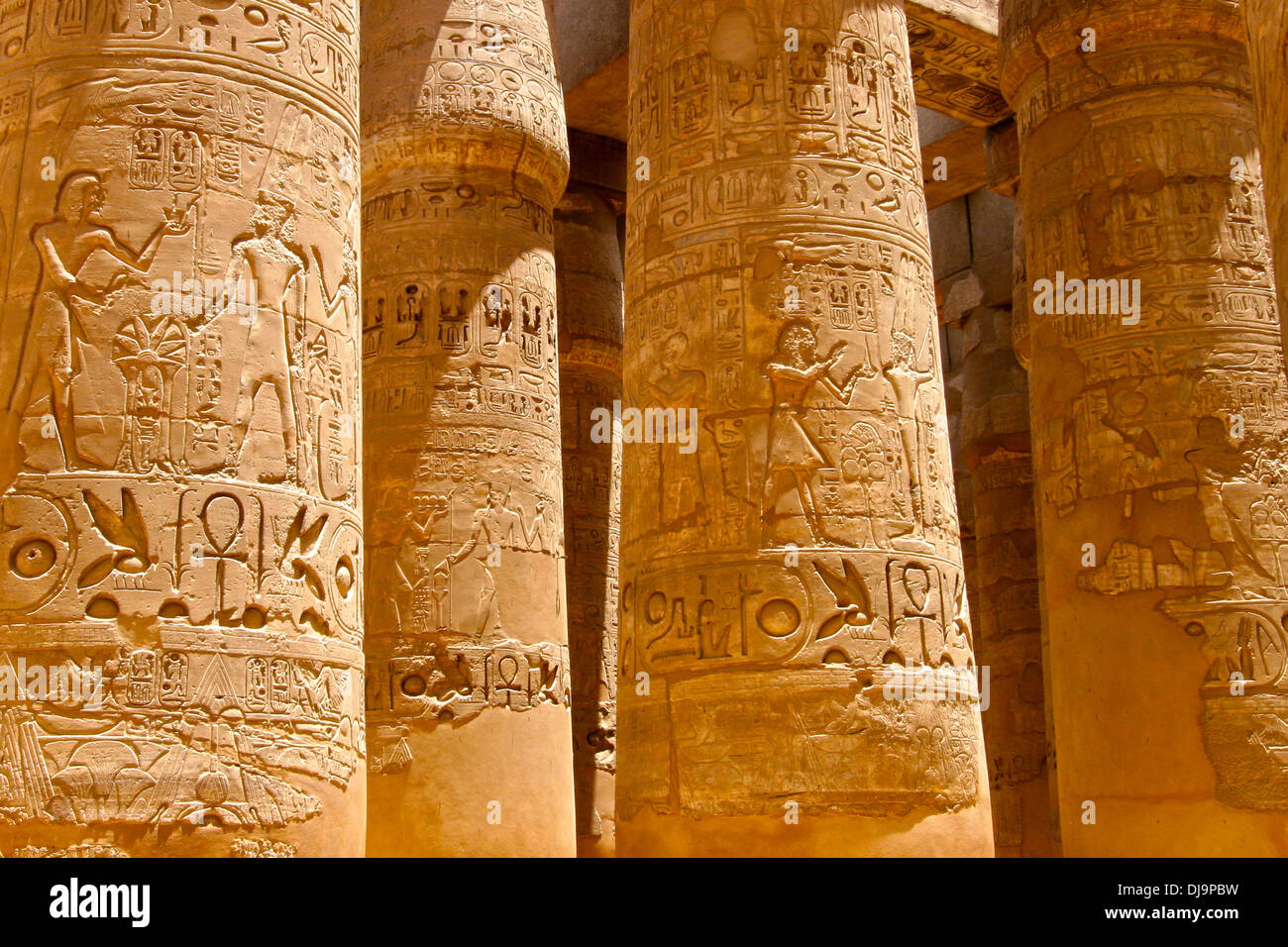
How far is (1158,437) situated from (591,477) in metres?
6.52

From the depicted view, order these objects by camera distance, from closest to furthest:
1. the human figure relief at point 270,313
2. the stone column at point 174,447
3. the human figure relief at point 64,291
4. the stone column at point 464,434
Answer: the stone column at point 174,447 → the human figure relief at point 64,291 → the human figure relief at point 270,313 → the stone column at point 464,434

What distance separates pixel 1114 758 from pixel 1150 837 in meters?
0.52

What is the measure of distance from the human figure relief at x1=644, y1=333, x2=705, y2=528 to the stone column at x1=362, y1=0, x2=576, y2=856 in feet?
8.94

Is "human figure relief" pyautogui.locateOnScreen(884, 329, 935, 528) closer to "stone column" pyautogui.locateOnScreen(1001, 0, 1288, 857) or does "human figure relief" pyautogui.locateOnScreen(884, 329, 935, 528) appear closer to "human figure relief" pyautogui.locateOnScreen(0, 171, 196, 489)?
"stone column" pyautogui.locateOnScreen(1001, 0, 1288, 857)

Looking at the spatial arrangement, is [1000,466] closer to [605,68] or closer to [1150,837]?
[605,68]

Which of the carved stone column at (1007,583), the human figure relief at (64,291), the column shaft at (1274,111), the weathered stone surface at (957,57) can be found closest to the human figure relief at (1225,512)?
the column shaft at (1274,111)

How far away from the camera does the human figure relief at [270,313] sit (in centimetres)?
514

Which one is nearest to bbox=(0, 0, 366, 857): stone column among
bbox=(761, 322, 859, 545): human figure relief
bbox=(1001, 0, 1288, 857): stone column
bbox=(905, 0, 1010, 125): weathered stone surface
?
bbox=(761, 322, 859, 545): human figure relief

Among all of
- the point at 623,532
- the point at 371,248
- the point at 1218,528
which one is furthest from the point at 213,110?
the point at 1218,528

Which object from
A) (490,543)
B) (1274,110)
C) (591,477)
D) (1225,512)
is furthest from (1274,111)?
(591,477)

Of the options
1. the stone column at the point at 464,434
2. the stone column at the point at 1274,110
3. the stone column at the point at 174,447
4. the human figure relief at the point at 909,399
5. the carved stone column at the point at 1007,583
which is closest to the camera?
the stone column at the point at 1274,110

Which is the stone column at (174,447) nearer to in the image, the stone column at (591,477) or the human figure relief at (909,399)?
the human figure relief at (909,399)

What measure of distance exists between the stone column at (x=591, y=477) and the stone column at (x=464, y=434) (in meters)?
3.57

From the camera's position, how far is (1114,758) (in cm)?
883
